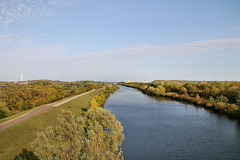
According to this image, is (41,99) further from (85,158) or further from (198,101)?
(198,101)

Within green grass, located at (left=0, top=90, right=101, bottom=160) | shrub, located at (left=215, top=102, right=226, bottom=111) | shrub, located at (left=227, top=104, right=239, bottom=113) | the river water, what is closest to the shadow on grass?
green grass, located at (left=0, top=90, right=101, bottom=160)

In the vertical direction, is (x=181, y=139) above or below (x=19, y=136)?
below

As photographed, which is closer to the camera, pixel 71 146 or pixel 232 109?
pixel 71 146

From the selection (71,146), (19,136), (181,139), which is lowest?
(181,139)

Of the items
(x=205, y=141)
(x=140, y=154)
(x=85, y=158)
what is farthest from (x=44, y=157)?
(x=205, y=141)

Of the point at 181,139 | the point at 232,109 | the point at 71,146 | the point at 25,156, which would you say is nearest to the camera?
the point at 71,146

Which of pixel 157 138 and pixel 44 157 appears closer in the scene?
pixel 44 157

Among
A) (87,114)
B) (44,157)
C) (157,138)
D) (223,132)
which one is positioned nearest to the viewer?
(44,157)

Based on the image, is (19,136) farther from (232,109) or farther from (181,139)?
(232,109)

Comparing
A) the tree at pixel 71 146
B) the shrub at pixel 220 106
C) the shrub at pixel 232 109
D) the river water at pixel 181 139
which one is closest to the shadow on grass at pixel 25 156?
the tree at pixel 71 146

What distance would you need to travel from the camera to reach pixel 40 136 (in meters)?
11.1

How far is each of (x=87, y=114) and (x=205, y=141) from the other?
58.5 ft

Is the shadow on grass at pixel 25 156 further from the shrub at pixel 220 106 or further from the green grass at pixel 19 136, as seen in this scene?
the shrub at pixel 220 106

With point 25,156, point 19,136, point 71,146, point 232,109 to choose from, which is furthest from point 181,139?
point 19,136
